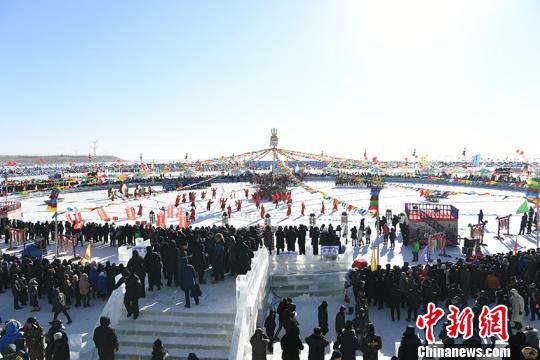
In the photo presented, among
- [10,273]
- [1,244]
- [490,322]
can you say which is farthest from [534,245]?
[1,244]

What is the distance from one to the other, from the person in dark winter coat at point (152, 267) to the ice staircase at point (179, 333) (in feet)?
3.16

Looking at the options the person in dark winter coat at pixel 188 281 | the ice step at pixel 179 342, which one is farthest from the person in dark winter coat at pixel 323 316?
the person in dark winter coat at pixel 188 281

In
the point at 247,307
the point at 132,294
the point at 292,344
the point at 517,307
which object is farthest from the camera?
the point at 517,307

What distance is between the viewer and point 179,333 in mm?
8102

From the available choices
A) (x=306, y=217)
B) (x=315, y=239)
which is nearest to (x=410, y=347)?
(x=315, y=239)

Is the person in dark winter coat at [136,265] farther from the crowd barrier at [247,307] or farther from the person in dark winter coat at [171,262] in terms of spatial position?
the crowd barrier at [247,307]

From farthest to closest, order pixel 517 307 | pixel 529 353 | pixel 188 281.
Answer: pixel 517 307
pixel 188 281
pixel 529 353

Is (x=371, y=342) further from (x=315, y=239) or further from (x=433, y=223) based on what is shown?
(x=433, y=223)

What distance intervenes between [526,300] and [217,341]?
7067 mm

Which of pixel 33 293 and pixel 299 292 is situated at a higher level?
pixel 33 293

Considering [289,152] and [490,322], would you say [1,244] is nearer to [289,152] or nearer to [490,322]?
[289,152]

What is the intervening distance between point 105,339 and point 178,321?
67.5 inches

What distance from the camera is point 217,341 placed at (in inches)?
311

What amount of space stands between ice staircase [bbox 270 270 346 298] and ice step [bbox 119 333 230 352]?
380cm
